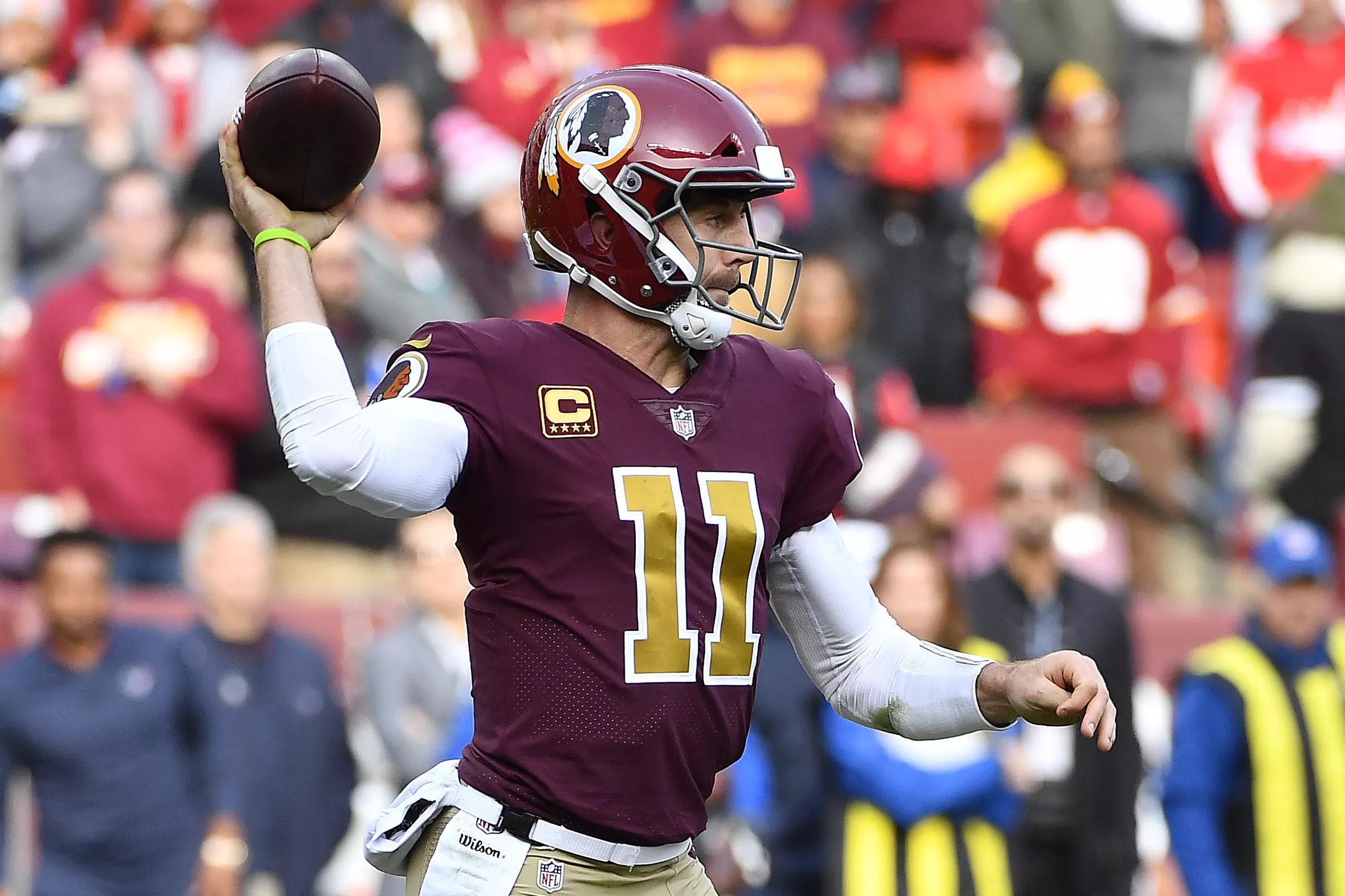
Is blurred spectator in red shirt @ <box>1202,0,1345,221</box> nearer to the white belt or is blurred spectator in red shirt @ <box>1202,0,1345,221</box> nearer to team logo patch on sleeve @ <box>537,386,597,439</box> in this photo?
team logo patch on sleeve @ <box>537,386,597,439</box>

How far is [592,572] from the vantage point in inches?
122

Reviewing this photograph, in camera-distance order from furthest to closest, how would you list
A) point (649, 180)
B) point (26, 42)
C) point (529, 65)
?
1. point (529, 65)
2. point (26, 42)
3. point (649, 180)

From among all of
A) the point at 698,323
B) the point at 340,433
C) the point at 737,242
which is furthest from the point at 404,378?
the point at 737,242

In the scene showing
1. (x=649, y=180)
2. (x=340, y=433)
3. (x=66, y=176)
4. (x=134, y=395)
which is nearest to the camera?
(x=340, y=433)

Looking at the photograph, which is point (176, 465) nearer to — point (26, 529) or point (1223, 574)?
point (26, 529)

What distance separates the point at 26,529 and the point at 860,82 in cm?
413

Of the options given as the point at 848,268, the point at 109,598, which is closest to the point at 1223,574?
the point at 848,268

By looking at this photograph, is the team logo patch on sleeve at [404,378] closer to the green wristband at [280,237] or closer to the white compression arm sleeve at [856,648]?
the green wristband at [280,237]

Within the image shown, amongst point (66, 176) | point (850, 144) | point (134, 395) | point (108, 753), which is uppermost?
point (850, 144)

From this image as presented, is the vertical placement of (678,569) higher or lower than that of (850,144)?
higher

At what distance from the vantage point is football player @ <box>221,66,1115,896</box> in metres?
3.07

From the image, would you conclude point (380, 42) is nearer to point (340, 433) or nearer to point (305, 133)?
point (305, 133)

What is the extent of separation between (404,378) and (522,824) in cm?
70

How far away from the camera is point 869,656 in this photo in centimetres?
350
